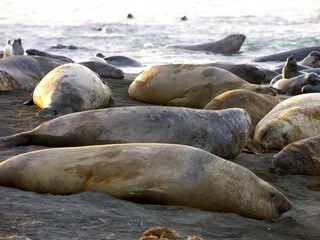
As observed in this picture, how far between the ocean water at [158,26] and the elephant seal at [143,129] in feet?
32.3

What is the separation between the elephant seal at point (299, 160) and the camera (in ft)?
19.3

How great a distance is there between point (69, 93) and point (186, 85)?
1574mm

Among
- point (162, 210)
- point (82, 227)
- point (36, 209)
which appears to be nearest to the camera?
point (82, 227)

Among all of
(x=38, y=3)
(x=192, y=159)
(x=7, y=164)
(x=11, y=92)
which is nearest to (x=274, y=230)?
(x=192, y=159)

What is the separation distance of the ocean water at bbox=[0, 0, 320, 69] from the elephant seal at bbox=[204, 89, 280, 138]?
809 cm

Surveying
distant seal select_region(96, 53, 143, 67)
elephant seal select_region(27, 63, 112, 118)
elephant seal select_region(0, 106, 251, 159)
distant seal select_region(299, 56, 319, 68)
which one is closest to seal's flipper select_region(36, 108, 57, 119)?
elephant seal select_region(27, 63, 112, 118)

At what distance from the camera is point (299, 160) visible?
5941mm

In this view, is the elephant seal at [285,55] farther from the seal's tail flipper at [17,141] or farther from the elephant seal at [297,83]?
the seal's tail flipper at [17,141]

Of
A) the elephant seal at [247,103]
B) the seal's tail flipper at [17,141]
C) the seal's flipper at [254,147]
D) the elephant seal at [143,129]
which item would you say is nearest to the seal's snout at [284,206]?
the elephant seal at [143,129]

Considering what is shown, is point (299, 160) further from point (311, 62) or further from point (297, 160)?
point (311, 62)

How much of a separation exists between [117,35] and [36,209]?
64.1 feet

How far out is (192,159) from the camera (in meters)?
4.59

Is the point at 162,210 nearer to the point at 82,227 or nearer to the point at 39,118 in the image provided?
the point at 82,227

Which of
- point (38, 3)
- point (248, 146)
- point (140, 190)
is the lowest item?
point (38, 3)
